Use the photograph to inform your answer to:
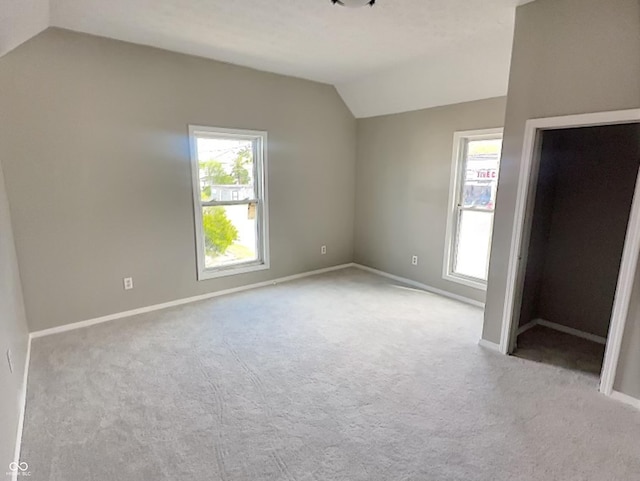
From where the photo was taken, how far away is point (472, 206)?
13.3 ft

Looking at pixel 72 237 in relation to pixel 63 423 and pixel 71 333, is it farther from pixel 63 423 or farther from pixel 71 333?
pixel 63 423

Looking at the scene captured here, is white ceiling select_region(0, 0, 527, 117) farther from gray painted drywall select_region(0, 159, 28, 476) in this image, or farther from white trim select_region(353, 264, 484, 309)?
white trim select_region(353, 264, 484, 309)

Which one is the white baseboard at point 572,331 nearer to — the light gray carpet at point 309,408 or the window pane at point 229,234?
the light gray carpet at point 309,408

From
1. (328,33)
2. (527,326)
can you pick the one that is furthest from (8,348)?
(527,326)

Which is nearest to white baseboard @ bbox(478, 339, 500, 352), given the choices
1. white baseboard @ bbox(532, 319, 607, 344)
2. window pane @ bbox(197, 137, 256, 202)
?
white baseboard @ bbox(532, 319, 607, 344)

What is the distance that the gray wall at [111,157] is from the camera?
2959mm

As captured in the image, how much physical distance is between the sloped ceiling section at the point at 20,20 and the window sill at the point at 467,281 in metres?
4.40

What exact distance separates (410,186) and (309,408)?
10.6 feet

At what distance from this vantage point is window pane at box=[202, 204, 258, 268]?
418 centimetres

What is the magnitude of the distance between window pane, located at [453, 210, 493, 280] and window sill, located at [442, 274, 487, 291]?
2.2 inches

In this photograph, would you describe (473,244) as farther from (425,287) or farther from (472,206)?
(425,287)

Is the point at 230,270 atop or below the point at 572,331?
atop

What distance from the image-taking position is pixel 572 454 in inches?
74.5

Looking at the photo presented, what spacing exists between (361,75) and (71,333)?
4.20 meters
